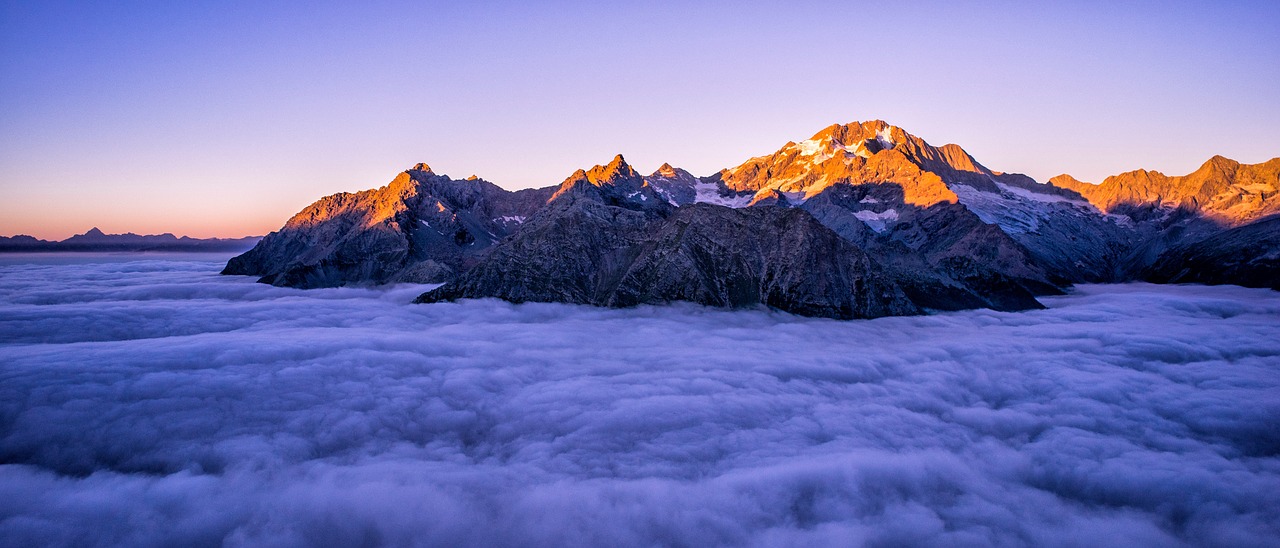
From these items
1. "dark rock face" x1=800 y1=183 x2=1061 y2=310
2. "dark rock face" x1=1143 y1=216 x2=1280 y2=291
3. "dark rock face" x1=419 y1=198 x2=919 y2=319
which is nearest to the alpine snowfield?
"dark rock face" x1=419 y1=198 x2=919 y2=319

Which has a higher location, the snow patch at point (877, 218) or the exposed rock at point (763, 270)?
the snow patch at point (877, 218)

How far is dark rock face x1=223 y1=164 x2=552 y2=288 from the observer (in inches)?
3895

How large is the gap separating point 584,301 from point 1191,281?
115 metres

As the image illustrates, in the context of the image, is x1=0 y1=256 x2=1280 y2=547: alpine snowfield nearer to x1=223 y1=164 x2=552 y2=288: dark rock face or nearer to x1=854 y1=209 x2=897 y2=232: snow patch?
x1=223 y1=164 x2=552 y2=288: dark rock face

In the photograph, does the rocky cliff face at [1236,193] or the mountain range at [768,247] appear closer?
the mountain range at [768,247]

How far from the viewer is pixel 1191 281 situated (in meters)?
96.3

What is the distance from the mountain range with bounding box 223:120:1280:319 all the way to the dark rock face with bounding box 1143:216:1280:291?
12.9 inches

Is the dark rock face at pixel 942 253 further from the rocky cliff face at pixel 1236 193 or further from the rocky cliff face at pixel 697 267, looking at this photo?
the rocky cliff face at pixel 1236 193

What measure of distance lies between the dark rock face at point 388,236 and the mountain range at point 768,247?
51 centimetres

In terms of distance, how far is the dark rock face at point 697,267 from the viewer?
165 ft

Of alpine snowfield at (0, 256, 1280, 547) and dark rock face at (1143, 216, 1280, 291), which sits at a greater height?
dark rock face at (1143, 216, 1280, 291)

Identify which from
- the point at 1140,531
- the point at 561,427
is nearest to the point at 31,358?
the point at 561,427

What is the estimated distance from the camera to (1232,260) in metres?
91.2

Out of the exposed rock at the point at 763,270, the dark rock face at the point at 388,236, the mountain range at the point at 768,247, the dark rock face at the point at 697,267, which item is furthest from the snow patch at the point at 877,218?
the dark rock face at the point at 697,267
